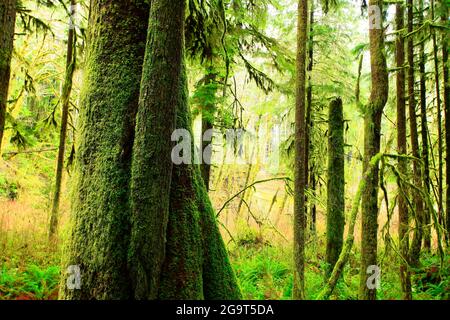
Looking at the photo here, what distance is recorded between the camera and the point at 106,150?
3.28 m

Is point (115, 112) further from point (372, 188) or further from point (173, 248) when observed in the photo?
point (372, 188)

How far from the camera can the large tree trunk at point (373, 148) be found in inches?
167

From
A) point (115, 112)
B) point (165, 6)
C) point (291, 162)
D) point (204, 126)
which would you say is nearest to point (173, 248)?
point (115, 112)

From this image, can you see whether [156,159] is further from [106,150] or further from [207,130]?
[207,130]

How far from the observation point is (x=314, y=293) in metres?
7.00

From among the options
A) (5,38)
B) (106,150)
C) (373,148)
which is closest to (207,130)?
(373,148)

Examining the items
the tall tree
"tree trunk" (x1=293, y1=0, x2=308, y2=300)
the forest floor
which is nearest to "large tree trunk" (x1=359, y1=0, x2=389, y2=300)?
the forest floor

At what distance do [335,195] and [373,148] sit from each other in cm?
330

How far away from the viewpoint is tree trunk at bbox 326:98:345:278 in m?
7.43

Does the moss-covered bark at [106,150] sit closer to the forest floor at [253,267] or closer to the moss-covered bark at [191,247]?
the moss-covered bark at [191,247]

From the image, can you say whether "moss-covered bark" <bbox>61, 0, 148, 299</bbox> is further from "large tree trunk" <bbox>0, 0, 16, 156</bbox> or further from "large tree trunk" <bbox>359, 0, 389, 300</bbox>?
"large tree trunk" <bbox>359, 0, 389, 300</bbox>

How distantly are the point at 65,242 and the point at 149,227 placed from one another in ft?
3.34

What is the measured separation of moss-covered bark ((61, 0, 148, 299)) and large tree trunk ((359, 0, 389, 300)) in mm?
2823

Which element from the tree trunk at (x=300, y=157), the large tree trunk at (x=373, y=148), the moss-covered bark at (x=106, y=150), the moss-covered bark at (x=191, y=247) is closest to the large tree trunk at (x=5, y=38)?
the moss-covered bark at (x=106, y=150)
